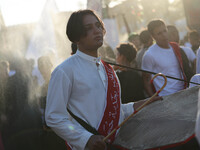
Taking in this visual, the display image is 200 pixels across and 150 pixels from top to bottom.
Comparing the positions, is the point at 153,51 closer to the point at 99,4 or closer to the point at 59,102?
the point at 99,4

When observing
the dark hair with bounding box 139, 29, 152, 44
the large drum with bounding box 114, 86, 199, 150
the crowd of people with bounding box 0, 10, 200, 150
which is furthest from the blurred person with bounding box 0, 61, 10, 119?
the dark hair with bounding box 139, 29, 152, 44

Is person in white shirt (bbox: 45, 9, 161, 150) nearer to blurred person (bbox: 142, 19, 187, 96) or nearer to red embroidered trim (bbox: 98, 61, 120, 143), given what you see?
red embroidered trim (bbox: 98, 61, 120, 143)

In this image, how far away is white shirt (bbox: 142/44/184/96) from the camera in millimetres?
4199

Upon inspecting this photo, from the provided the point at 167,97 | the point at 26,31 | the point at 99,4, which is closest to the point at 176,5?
the point at 26,31

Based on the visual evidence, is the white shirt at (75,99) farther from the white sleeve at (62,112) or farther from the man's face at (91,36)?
the man's face at (91,36)

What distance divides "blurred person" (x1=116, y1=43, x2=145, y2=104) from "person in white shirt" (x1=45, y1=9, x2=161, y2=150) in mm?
1629

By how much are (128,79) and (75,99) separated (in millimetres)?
2081

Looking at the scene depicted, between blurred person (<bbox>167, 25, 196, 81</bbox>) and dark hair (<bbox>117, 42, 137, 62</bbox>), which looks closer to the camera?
blurred person (<bbox>167, 25, 196, 81</bbox>)

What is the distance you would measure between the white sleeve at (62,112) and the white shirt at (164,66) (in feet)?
6.99

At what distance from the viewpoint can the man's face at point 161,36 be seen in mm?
4426

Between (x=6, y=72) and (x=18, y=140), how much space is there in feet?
3.07

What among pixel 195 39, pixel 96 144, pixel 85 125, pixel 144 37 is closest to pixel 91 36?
pixel 85 125

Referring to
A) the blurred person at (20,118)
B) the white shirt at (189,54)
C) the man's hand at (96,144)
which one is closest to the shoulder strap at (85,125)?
the man's hand at (96,144)

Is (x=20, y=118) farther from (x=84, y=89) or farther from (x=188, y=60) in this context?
(x=188, y=60)
